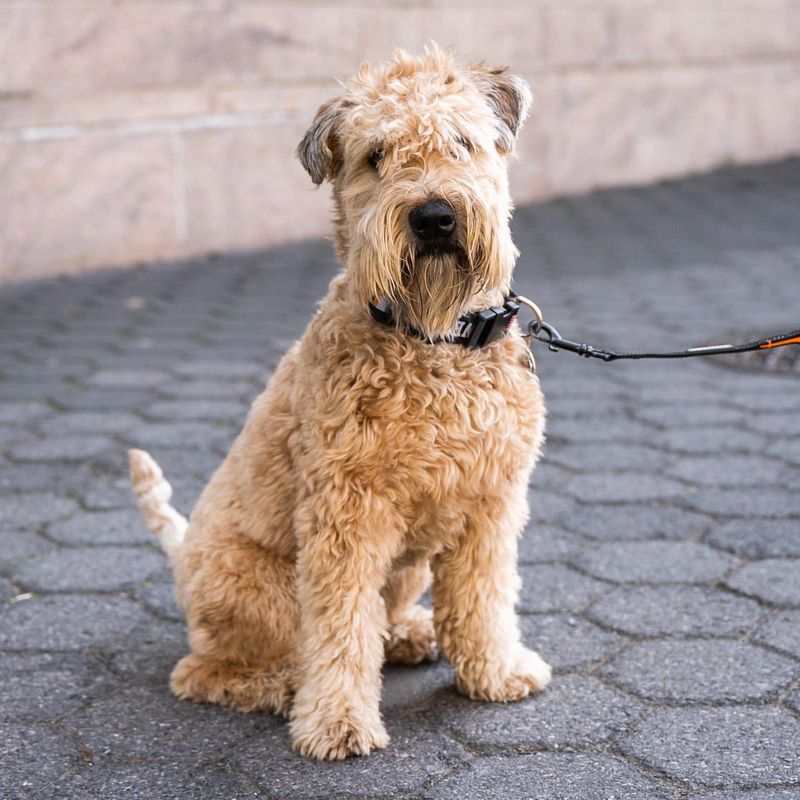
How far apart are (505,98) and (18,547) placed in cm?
224

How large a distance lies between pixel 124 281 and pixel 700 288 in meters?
3.71

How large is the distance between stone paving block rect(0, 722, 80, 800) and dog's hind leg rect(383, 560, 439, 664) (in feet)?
2.98

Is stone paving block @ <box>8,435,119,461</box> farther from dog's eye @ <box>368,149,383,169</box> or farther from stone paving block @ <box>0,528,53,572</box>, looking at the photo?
dog's eye @ <box>368,149,383,169</box>

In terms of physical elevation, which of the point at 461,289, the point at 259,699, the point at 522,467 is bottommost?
the point at 259,699

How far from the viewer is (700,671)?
123 inches

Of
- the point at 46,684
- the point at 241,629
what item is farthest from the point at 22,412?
the point at 241,629

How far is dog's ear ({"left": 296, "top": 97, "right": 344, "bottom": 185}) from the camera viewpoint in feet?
9.36

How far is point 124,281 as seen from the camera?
777cm

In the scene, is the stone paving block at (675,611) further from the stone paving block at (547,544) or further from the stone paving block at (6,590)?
the stone paving block at (6,590)

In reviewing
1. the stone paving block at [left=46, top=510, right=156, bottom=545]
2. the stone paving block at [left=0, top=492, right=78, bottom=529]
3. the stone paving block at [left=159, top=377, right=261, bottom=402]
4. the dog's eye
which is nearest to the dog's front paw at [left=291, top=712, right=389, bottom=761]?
the dog's eye

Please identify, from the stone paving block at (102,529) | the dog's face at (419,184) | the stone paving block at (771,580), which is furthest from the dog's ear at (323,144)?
the stone paving block at (771,580)

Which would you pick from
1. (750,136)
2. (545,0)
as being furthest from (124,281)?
(750,136)

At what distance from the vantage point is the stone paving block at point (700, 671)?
9.89 ft

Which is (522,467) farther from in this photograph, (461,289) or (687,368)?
(687,368)
